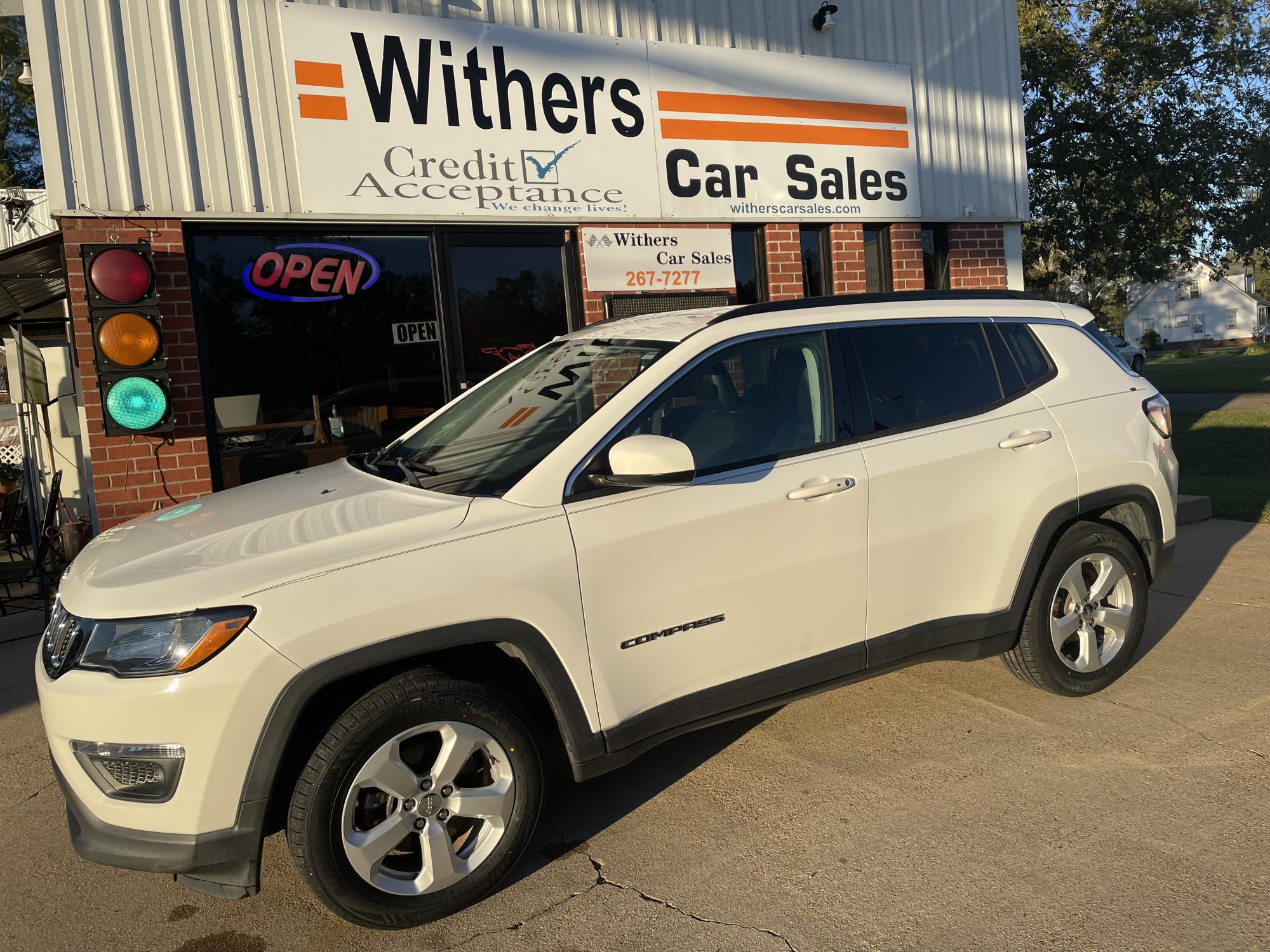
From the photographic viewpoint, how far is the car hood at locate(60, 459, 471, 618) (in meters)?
2.75

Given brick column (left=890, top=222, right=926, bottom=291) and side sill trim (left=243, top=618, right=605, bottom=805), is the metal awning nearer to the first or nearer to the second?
side sill trim (left=243, top=618, right=605, bottom=805)

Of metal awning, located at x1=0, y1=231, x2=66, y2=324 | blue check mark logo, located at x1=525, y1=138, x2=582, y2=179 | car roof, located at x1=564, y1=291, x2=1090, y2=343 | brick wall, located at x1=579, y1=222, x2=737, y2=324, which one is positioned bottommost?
car roof, located at x1=564, y1=291, x2=1090, y2=343

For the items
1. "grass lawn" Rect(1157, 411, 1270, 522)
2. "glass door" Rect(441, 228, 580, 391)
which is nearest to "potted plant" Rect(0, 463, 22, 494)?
"glass door" Rect(441, 228, 580, 391)

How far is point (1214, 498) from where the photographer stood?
863cm

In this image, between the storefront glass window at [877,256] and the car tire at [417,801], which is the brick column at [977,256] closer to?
the storefront glass window at [877,256]

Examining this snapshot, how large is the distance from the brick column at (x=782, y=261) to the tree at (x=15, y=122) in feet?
64.8

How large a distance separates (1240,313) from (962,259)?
82072 mm

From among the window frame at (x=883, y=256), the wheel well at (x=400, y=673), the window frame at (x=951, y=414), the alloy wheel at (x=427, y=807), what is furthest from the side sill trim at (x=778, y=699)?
the window frame at (x=883, y=256)

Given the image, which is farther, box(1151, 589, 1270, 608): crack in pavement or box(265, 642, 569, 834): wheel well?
box(1151, 589, 1270, 608): crack in pavement

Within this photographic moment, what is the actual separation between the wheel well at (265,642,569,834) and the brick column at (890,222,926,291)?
7620 mm

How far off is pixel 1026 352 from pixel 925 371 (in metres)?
0.63

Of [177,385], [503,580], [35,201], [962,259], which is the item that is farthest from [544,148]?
[35,201]

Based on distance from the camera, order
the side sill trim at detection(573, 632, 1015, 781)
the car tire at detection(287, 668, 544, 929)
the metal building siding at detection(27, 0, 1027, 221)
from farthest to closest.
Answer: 1. the metal building siding at detection(27, 0, 1027, 221)
2. the side sill trim at detection(573, 632, 1015, 781)
3. the car tire at detection(287, 668, 544, 929)

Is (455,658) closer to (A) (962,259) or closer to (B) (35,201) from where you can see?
(A) (962,259)
